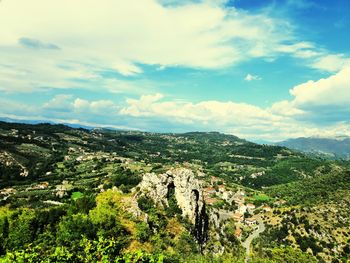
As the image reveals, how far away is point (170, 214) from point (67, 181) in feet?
438

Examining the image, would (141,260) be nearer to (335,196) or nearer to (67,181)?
(67,181)

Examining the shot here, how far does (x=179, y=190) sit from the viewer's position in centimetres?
8912

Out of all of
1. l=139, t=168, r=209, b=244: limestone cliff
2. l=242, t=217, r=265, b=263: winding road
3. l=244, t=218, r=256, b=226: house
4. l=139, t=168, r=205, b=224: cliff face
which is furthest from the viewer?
Result: l=244, t=218, r=256, b=226: house

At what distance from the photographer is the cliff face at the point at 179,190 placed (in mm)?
84250

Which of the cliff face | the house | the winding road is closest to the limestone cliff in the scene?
the cliff face

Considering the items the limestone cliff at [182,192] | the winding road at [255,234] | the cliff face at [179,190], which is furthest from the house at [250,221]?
the cliff face at [179,190]

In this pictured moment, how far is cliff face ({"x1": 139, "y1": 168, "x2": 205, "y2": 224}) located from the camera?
8425cm

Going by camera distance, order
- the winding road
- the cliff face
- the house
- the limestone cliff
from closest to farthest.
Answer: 1. the cliff face
2. the limestone cliff
3. the winding road
4. the house

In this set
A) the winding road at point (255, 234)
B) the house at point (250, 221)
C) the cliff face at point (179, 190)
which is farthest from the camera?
the house at point (250, 221)

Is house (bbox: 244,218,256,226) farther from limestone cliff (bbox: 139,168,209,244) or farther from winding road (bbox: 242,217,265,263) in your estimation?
limestone cliff (bbox: 139,168,209,244)

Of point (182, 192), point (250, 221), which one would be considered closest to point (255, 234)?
point (250, 221)

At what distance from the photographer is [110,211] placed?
6562cm

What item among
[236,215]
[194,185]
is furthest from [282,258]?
[236,215]

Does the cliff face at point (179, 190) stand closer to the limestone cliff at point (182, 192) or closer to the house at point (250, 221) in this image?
the limestone cliff at point (182, 192)
